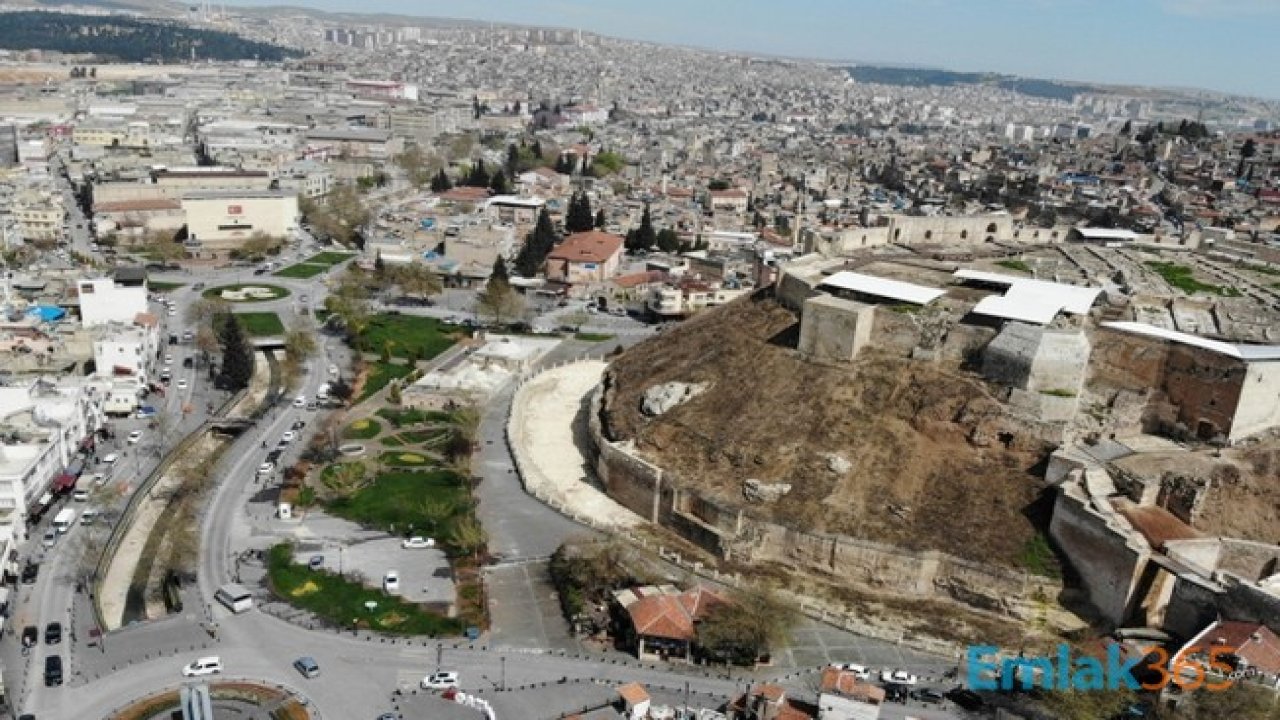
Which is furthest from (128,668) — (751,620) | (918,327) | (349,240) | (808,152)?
(808,152)

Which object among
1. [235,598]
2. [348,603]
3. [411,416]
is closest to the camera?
[235,598]

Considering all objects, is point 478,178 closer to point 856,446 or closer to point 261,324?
point 261,324

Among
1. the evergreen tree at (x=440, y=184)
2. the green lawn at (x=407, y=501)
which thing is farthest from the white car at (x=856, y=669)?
the evergreen tree at (x=440, y=184)

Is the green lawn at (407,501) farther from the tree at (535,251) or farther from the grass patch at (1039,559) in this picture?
the tree at (535,251)

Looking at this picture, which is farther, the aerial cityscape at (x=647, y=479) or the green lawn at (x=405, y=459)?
the green lawn at (x=405, y=459)

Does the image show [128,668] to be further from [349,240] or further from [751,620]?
[349,240]

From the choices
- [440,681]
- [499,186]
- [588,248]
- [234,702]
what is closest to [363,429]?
[234,702]
